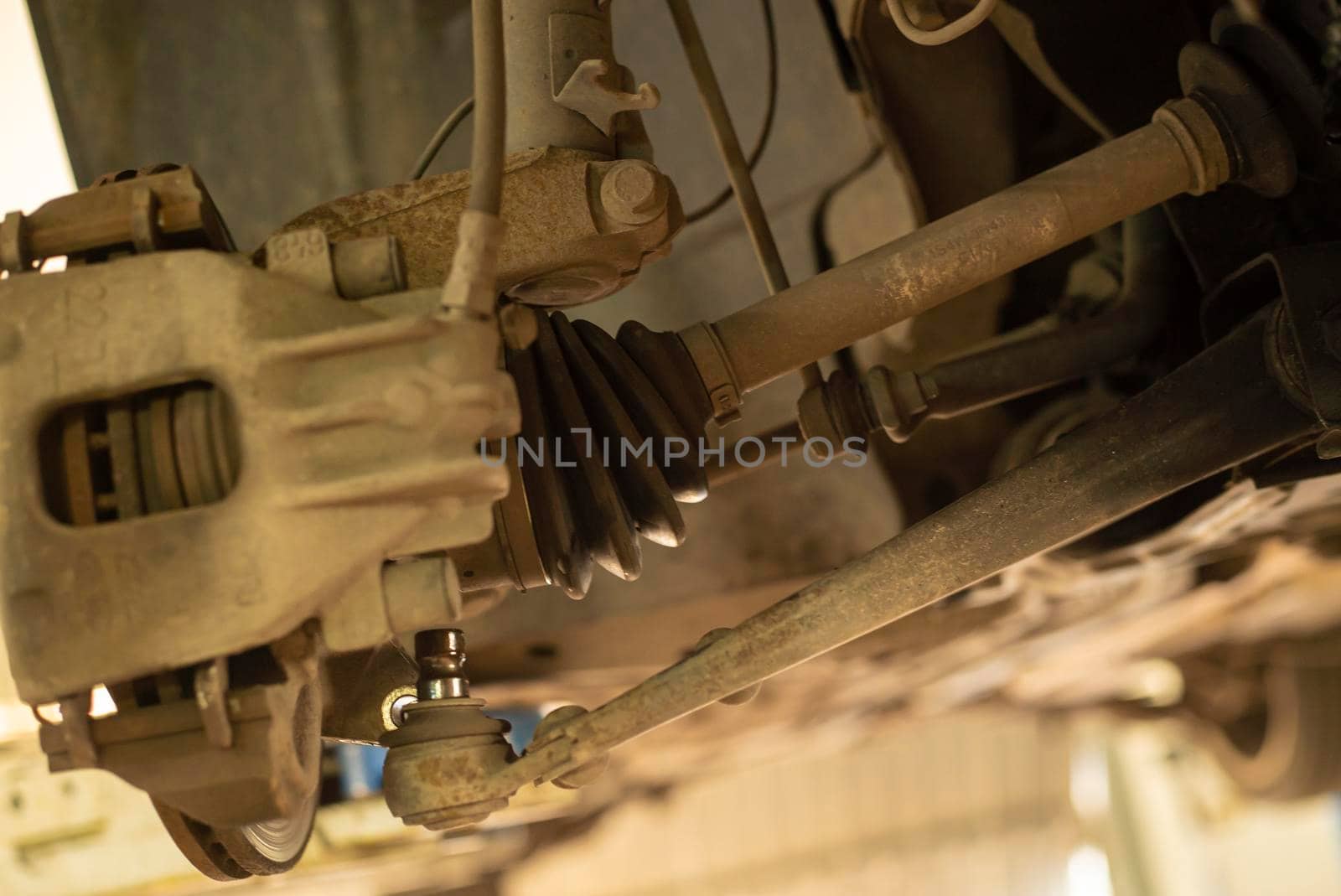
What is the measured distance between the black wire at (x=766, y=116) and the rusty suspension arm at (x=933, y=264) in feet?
0.95

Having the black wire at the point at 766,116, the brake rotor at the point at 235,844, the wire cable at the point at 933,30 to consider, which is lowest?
the brake rotor at the point at 235,844

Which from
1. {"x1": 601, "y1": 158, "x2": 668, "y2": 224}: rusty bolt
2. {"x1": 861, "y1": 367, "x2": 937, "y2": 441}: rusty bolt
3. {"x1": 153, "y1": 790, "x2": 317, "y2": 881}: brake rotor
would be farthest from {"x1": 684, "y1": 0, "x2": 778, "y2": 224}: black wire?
{"x1": 153, "y1": 790, "x2": 317, "y2": 881}: brake rotor

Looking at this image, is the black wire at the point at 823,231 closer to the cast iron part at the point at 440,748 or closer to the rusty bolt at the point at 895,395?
the rusty bolt at the point at 895,395

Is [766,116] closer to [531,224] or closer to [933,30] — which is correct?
[933,30]

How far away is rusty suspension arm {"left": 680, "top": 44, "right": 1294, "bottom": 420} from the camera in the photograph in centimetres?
69

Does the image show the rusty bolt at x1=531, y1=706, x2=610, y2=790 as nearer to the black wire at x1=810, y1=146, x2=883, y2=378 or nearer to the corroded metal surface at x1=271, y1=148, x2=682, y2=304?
the corroded metal surface at x1=271, y1=148, x2=682, y2=304

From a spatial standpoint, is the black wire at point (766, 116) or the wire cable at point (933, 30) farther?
the black wire at point (766, 116)

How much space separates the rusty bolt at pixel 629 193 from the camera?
608mm

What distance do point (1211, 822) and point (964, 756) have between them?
0.59m

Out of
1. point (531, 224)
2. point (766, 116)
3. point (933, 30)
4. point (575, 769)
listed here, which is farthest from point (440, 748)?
point (766, 116)

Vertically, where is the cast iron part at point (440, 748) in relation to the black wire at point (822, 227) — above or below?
below

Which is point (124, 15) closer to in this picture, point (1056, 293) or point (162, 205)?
point (162, 205)

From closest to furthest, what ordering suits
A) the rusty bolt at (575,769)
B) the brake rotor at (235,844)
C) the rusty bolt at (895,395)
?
the brake rotor at (235,844), the rusty bolt at (575,769), the rusty bolt at (895,395)

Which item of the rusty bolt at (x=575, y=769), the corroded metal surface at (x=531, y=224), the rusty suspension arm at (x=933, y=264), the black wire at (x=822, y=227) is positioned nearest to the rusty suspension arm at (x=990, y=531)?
the rusty bolt at (x=575, y=769)
